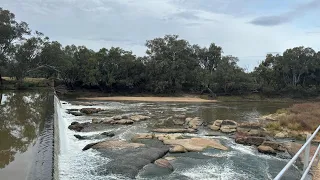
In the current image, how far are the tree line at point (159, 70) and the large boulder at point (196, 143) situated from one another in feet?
130

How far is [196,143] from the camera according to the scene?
1650 cm

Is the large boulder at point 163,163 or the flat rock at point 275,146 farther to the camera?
the flat rock at point 275,146

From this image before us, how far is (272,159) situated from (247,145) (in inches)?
115

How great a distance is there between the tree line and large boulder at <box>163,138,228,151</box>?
39.5 metres

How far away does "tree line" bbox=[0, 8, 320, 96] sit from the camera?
53625 mm

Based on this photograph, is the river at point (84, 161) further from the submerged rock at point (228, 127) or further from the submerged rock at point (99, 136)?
the submerged rock at point (228, 127)

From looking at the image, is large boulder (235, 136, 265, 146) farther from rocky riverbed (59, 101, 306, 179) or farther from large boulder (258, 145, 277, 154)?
large boulder (258, 145, 277, 154)

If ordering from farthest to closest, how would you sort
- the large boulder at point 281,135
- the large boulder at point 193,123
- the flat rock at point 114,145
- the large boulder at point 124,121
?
the large boulder at point 124,121, the large boulder at point 193,123, the large boulder at point 281,135, the flat rock at point 114,145

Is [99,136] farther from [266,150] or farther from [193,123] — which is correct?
[266,150]

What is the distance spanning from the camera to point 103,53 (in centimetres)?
5788

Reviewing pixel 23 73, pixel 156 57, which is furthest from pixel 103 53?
pixel 23 73

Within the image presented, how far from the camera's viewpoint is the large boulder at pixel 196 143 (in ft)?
51.3

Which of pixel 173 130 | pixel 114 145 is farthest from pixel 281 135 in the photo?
pixel 114 145

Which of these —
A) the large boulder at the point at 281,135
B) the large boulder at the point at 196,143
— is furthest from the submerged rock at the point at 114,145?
the large boulder at the point at 281,135
